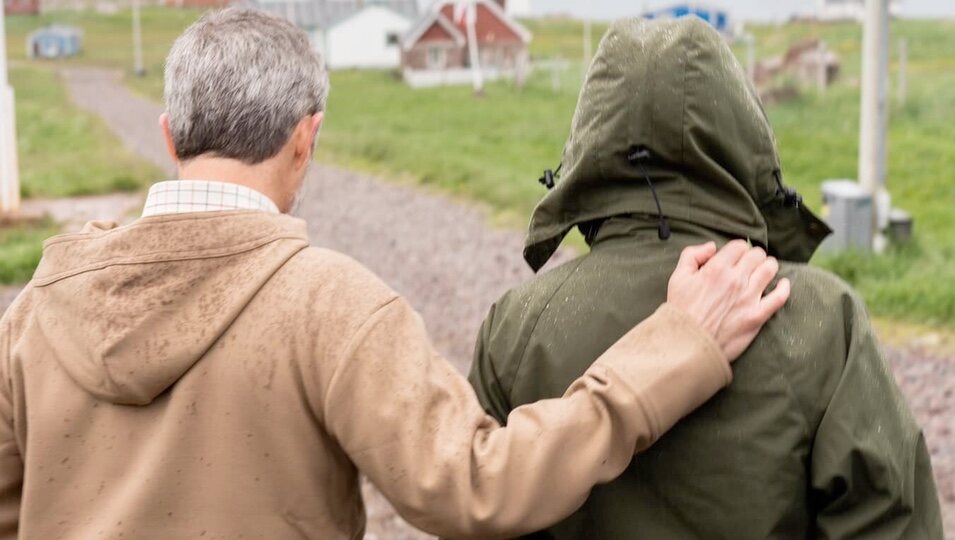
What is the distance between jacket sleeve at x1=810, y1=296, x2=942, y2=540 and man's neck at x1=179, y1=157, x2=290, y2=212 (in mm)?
878

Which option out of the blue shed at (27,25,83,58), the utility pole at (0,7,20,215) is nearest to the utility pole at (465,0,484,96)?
the blue shed at (27,25,83,58)

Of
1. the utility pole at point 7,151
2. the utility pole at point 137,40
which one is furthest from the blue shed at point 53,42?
the utility pole at point 7,151

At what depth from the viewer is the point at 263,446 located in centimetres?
185

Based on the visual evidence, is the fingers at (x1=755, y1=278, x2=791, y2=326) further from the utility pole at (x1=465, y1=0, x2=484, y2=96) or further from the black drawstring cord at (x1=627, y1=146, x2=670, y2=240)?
the utility pole at (x1=465, y1=0, x2=484, y2=96)

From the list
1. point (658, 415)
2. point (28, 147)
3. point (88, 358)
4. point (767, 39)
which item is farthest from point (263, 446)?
point (767, 39)

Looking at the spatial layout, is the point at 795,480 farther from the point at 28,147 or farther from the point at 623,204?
the point at 28,147

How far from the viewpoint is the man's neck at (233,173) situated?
1.94 metres

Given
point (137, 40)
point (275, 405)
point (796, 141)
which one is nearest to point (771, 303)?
point (275, 405)

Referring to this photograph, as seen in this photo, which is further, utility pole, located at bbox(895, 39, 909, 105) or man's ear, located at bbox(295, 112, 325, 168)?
utility pole, located at bbox(895, 39, 909, 105)

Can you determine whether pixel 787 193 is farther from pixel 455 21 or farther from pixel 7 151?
pixel 455 21

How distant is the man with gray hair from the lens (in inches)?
71.2

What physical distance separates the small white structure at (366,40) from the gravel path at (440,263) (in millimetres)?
24813

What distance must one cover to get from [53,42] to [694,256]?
34893 mm

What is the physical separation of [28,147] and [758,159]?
21.7 metres
